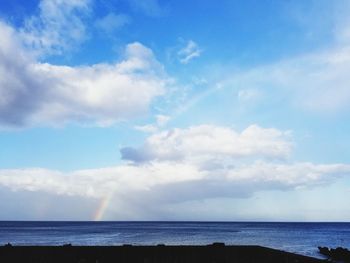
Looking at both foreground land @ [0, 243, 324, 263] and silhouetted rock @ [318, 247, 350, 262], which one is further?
silhouetted rock @ [318, 247, 350, 262]

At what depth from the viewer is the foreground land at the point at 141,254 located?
23516mm

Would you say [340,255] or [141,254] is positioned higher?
[340,255]

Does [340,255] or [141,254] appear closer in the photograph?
[141,254]

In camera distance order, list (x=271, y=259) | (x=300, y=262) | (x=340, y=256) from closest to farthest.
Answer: (x=300, y=262) < (x=271, y=259) < (x=340, y=256)

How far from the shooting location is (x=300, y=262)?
70.3 ft

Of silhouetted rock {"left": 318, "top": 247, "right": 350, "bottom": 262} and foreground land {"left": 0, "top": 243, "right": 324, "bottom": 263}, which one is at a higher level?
silhouetted rock {"left": 318, "top": 247, "right": 350, "bottom": 262}

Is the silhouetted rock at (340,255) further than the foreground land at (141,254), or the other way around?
the silhouetted rock at (340,255)

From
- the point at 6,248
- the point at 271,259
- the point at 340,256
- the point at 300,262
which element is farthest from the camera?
the point at 340,256

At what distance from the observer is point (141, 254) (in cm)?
2461

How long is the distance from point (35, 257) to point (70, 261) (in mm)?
1805

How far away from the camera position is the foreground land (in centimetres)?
2352

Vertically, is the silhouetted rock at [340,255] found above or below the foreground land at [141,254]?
above

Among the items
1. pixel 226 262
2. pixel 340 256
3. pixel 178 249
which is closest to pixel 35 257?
pixel 178 249

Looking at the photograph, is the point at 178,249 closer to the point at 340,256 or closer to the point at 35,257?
the point at 35,257
